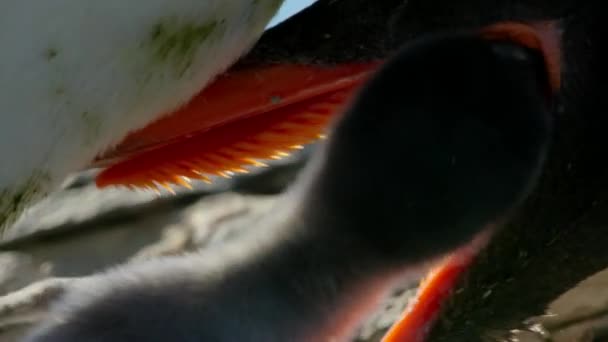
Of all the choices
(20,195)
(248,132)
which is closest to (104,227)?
(248,132)

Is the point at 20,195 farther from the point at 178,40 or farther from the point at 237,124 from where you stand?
the point at 237,124

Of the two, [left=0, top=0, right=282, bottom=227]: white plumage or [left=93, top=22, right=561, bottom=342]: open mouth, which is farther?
[left=93, top=22, right=561, bottom=342]: open mouth

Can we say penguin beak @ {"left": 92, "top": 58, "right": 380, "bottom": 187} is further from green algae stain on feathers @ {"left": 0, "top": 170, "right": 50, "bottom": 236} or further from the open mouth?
green algae stain on feathers @ {"left": 0, "top": 170, "right": 50, "bottom": 236}

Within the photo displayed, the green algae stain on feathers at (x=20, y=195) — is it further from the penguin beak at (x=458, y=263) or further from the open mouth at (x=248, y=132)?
the penguin beak at (x=458, y=263)

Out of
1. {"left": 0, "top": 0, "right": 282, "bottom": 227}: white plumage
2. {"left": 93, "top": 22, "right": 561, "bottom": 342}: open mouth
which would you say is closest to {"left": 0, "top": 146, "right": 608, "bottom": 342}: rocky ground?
{"left": 93, "top": 22, "right": 561, "bottom": 342}: open mouth

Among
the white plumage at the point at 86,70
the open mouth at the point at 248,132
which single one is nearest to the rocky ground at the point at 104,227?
the open mouth at the point at 248,132

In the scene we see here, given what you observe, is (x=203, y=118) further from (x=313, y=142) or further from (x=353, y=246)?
(x=353, y=246)
